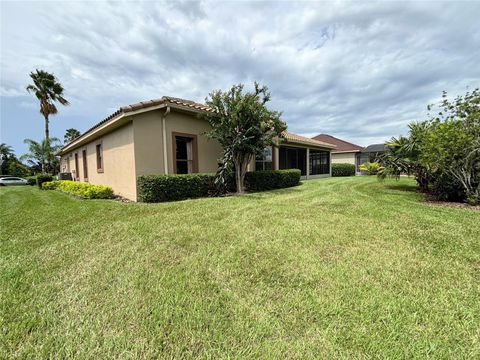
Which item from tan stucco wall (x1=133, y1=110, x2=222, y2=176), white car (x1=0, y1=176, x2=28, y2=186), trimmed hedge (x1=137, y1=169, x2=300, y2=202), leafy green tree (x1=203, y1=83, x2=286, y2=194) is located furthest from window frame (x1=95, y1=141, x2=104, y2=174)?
white car (x1=0, y1=176, x2=28, y2=186)

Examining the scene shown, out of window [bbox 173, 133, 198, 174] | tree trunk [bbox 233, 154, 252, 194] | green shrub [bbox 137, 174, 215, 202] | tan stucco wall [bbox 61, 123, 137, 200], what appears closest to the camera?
green shrub [bbox 137, 174, 215, 202]

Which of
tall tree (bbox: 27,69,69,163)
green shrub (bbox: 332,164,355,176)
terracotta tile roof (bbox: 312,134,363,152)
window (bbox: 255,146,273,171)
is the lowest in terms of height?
green shrub (bbox: 332,164,355,176)

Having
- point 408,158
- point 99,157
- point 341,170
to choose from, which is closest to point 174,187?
point 99,157

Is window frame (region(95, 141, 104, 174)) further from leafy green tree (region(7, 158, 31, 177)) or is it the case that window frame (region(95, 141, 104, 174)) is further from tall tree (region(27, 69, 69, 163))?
leafy green tree (region(7, 158, 31, 177))

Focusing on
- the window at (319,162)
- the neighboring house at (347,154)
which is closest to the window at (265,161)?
the window at (319,162)

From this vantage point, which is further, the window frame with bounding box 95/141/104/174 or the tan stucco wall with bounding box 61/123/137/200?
the window frame with bounding box 95/141/104/174

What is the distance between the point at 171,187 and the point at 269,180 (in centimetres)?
524

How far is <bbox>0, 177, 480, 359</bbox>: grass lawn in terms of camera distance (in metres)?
1.83

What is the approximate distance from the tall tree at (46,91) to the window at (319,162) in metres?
25.4

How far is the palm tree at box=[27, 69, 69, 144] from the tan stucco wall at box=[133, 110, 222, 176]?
20.6 metres

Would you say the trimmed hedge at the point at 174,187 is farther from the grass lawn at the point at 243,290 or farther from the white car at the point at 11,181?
the white car at the point at 11,181

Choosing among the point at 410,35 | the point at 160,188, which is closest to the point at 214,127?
the point at 160,188

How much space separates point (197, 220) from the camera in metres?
5.16

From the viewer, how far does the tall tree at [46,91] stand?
814 inches
